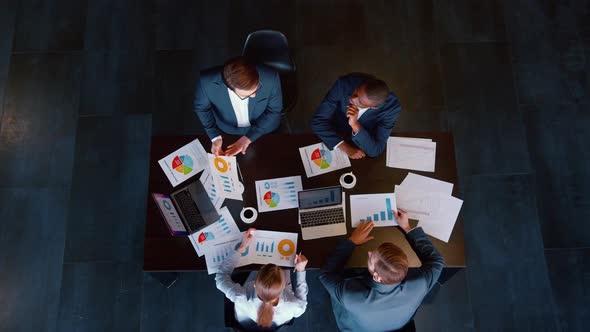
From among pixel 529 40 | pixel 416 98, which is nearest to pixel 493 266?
pixel 416 98

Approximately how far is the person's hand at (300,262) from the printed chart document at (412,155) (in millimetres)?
767

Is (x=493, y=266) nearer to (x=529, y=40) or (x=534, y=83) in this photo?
(x=534, y=83)

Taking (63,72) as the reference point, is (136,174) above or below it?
below

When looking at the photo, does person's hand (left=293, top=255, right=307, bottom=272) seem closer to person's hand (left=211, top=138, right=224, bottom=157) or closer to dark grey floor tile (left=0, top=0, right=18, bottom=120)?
person's hand (left=211, top=138, right=224, bottom=157)

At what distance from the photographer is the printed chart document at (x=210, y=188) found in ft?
7.20

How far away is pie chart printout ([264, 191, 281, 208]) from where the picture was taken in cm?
219

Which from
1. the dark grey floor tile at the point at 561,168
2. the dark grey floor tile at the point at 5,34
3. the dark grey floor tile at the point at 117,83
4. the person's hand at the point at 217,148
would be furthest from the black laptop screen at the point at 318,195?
the dark grey floor tile at the point at 5,34

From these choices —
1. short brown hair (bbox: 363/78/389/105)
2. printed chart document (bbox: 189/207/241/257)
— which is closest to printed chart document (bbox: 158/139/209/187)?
printed chart document (bbox: 189/207/241/257)

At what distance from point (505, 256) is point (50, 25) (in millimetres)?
4414

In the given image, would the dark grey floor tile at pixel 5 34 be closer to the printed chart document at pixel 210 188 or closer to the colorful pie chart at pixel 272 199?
the printed chart document at pixel 210 188

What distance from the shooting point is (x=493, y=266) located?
2855 mm

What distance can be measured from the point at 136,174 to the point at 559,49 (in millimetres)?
3867

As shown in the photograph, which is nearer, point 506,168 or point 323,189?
point 323,189

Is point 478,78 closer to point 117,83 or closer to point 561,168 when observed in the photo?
point 561,168
